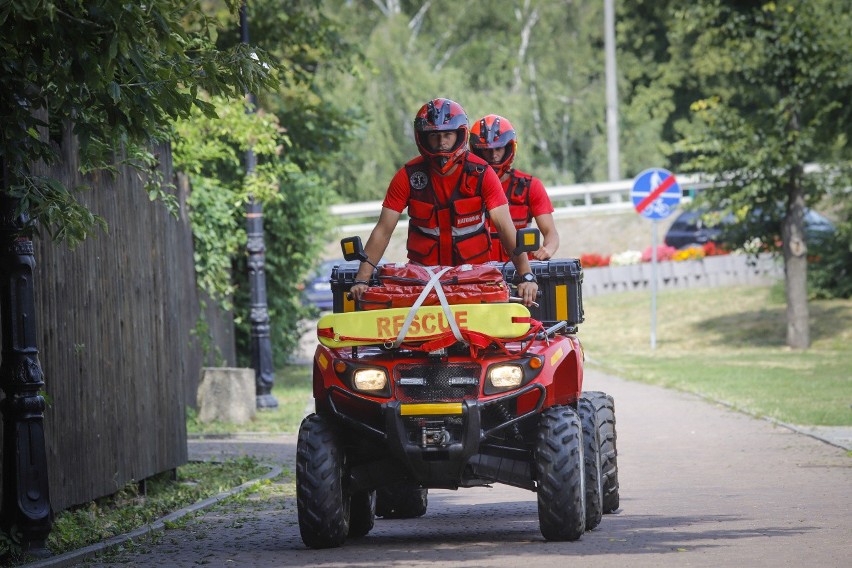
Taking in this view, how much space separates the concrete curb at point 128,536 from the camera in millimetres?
9547

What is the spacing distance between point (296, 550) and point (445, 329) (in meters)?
1.57

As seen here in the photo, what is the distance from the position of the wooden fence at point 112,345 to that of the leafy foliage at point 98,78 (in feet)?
5.06

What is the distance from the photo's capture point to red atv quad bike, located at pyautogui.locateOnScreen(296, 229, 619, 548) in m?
9.59

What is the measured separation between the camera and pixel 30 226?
9836 mm

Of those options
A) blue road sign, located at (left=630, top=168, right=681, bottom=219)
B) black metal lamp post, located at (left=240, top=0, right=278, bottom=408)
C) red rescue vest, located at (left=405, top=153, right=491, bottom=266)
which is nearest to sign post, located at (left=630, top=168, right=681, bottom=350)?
blue road sign, located at (left=630, top=168, right=681, bottom=219)

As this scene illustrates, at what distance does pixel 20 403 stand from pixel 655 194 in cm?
2101

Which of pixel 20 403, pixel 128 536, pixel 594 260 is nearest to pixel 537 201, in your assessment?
pixel 128 536

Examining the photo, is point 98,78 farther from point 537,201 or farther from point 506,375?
point 537,201

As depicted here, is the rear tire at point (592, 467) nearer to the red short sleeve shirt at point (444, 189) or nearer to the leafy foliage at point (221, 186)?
the red short sleeve shirt at point (444, 189)

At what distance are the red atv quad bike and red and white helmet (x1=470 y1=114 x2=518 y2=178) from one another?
230 cm

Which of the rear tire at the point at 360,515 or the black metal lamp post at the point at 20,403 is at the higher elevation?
the black metal lamp post at the point at 20,403

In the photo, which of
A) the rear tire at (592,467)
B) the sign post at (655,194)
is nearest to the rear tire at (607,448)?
the rear tire at (592,467)

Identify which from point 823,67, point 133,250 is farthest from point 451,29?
point 133,250

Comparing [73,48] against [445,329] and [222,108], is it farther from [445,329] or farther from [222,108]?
[222,108]
